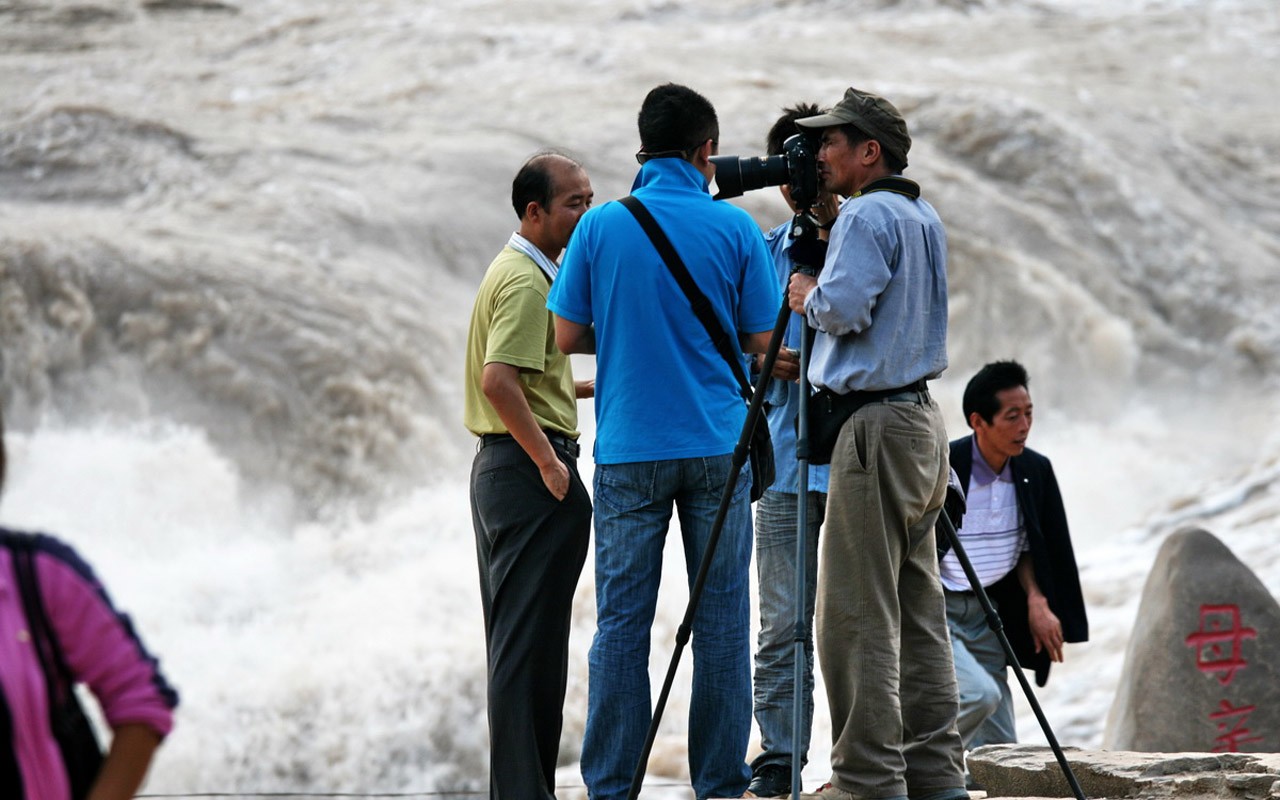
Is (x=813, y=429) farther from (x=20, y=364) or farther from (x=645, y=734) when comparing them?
(x=20, y=364)

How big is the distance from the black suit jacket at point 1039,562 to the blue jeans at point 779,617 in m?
1.12

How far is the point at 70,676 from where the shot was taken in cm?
193

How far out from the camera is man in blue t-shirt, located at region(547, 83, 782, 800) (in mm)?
3771

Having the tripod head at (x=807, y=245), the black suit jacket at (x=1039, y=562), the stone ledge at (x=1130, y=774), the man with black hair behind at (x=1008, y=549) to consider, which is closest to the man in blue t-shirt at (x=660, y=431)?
the tripod head at (x=807, y=245)

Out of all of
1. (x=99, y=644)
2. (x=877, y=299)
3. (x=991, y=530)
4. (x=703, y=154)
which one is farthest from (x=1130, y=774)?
(x=99, y=644)

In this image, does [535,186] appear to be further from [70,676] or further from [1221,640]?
[1221,640]

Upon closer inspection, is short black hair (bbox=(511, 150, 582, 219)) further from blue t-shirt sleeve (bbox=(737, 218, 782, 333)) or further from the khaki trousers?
the khaki trousers

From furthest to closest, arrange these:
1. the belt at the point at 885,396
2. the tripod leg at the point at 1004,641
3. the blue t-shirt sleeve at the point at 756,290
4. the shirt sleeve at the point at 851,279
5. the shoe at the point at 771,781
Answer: the shoe at the point at 771,781, the blue t-shirt sleeve at the point at 756,290, the tripod leg at the point at 1004,641, the belt at the point at 885,396, the shirt sleeve at the point at 851,279

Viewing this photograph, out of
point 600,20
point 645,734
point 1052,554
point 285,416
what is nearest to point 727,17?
point 600,20

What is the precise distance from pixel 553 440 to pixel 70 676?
6.87ft

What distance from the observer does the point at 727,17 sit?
21375 mm

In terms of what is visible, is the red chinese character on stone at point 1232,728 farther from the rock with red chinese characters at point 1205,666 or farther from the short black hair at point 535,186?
the short black hair at point 535,186

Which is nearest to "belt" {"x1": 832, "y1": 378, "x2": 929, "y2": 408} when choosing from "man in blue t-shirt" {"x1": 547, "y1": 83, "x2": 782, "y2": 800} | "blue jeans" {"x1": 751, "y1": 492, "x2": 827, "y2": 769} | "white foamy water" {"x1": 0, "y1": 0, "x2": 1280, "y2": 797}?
"man in blue t-shirt" {"x1": 547, "y1": 83, "x2": 782, "y2": 800}

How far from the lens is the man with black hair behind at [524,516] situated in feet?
12.4
